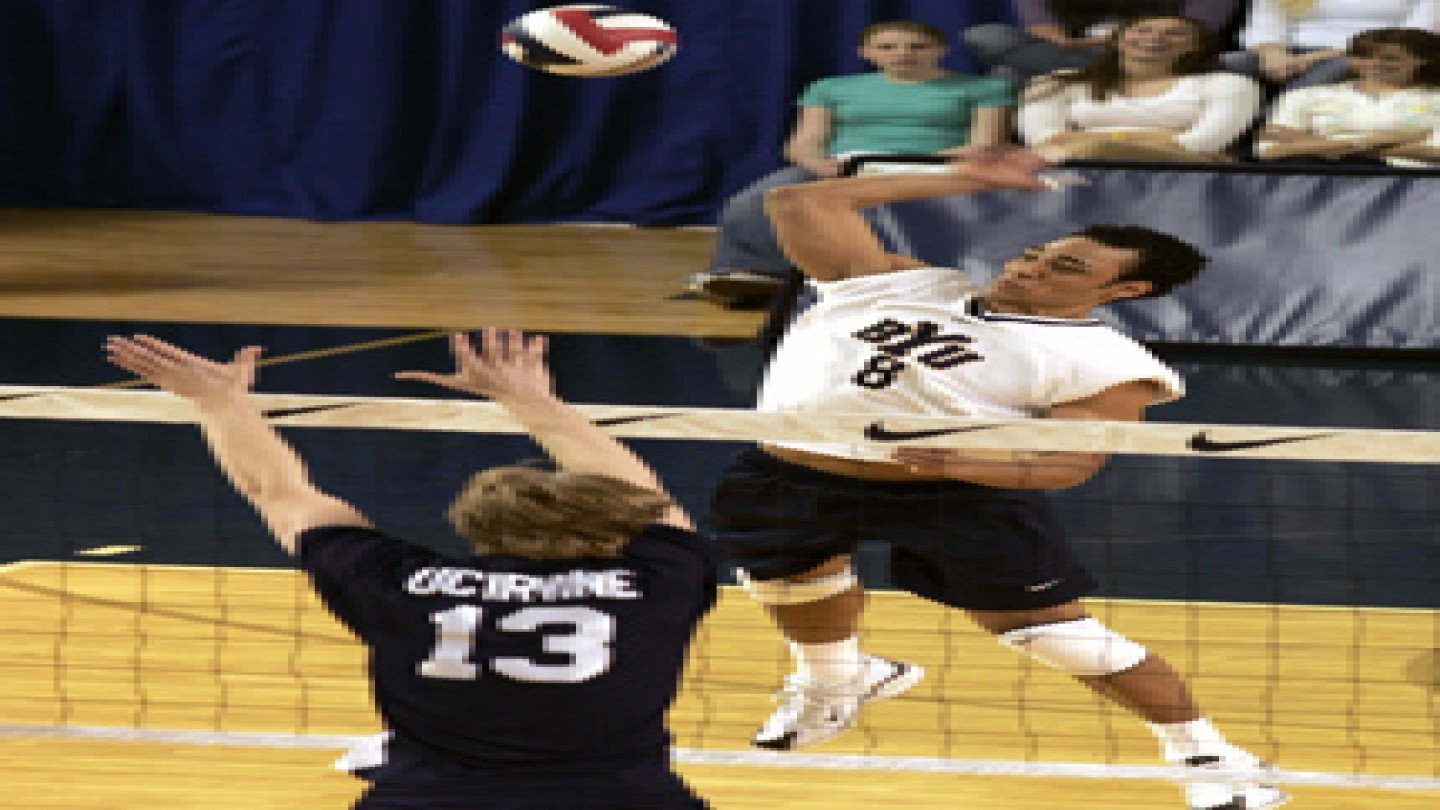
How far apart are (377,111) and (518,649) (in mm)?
14816

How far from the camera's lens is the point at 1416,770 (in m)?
5.90

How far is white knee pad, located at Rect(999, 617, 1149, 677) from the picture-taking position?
555 centimetres

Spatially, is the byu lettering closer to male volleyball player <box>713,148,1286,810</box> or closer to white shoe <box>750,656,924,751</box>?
male volleyball player <box>713,148,1286,810</box>

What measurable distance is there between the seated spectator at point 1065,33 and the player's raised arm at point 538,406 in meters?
10.1

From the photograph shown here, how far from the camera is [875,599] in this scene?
24.8ft

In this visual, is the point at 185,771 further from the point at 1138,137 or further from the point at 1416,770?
the point at 1138,137

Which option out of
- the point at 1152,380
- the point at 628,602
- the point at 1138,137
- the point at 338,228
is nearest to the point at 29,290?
the point at 338,228

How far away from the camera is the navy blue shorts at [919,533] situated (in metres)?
5.53

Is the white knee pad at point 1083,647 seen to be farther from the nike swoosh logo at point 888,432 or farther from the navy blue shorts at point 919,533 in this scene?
the nike swoosh logo at point 888,432

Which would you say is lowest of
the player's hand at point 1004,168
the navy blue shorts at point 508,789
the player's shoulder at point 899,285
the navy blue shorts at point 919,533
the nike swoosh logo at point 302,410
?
the navy blue shorts at point 508,789

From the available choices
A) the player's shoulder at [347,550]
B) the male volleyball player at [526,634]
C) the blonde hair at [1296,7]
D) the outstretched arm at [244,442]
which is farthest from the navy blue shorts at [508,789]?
the blonde hair at [1296,7]

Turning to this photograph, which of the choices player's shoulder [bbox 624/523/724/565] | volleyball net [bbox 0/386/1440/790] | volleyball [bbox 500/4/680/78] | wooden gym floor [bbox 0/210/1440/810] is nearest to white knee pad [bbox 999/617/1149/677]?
volleyball net [bbox 0/386/1440/790]

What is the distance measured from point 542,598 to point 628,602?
5.4 inches

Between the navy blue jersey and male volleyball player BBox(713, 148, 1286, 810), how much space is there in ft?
6.13
